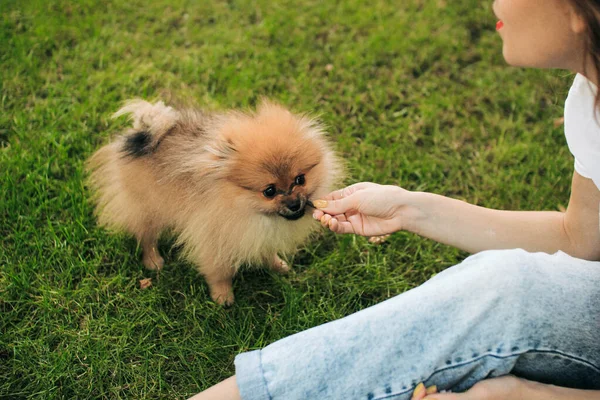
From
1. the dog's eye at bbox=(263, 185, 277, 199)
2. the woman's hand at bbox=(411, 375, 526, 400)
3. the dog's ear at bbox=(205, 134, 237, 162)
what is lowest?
the woman's hand at bbox=(411, 375, 526, 400)

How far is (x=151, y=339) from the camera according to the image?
2123mm

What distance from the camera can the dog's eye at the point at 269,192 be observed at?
1926 millimetres

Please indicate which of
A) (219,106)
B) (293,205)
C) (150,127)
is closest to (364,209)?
(293,205)

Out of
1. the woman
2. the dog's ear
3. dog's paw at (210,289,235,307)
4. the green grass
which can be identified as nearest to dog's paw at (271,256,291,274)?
the green grass

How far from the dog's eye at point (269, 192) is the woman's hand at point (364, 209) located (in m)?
0.17

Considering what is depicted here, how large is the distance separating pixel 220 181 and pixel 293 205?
0.28 metres

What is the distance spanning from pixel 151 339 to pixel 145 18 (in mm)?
2203

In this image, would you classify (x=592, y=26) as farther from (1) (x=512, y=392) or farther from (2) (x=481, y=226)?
(1) (x=512, y=392)

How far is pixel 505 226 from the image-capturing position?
178cm

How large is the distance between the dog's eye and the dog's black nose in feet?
0.19

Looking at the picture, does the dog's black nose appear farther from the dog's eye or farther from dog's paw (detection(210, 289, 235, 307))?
dog's paw (detection(210, 289, 235, 307))

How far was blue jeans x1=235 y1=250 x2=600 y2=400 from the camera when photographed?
137 centimetres

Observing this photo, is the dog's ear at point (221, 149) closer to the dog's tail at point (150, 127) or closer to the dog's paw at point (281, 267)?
the dog's tail at point (150, 127)

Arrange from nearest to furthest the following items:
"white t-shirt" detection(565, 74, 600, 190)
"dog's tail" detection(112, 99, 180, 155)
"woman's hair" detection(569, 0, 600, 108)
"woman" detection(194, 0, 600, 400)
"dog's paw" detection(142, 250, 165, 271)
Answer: "woman's hair" detection(569, 0, 600, 108), "woman" detection(194, 0, 600, 400), "white t-shirt" detection(565, 74, 600, 190), "dog's tail" detection(112, 99, 180, 155), "dog's paw" detection(142, 250, 165, 271)
